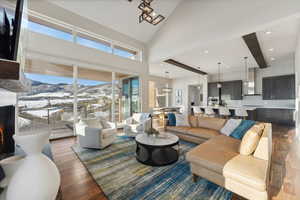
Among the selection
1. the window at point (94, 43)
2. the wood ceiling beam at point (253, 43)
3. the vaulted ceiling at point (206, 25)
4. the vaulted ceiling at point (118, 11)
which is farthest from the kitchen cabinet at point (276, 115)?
the window at point (94, 43)

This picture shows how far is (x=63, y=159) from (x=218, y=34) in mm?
4851

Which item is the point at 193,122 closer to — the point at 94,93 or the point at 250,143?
the point at 250,143

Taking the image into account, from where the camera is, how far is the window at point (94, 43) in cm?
398

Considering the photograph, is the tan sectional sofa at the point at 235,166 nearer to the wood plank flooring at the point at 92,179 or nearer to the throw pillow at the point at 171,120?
the wood plank flooring at the point at 92,179

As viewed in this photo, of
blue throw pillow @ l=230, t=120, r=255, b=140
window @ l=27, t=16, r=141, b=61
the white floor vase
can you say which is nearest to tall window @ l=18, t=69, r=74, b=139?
window @ l=27, t=16, r=141, b=61

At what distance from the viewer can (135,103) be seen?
19.1 ft

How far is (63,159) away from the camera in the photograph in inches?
101

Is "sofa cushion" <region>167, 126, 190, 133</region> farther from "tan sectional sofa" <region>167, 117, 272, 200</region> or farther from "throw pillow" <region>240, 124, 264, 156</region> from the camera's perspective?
"throw pillow" <region>240, 124, 264, 156</region>

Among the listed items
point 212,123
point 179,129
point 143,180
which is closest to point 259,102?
point 212,123

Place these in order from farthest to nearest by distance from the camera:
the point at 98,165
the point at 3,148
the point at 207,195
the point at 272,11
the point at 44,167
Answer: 1. the point at 272,11
2. the point at 98,165
3. the point at 207,195
4. the point at 3,148
5. the point at 44,167

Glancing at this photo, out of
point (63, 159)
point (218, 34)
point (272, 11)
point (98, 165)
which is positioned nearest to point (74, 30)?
point (63, 159)

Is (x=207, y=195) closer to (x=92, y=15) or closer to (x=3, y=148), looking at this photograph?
(x=3, y=148)

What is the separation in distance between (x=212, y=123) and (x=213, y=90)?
15.8 ft

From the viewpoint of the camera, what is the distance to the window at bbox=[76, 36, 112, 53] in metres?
3.98
